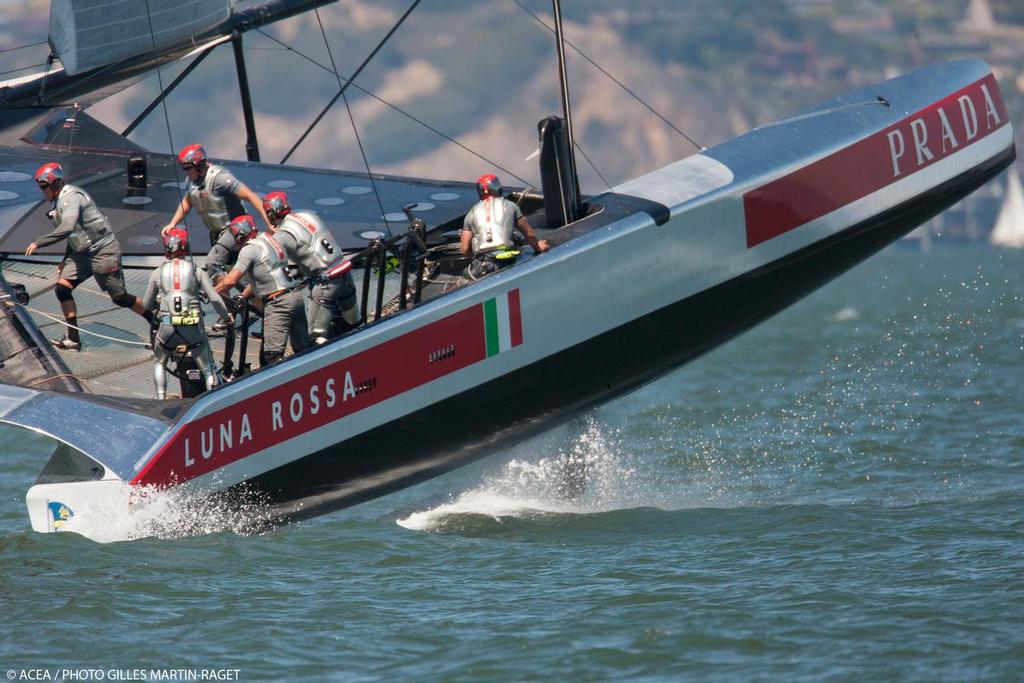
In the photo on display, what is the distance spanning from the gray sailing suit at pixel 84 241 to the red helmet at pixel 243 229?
915mm

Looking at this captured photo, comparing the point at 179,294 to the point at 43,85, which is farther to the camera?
the point at 43,85

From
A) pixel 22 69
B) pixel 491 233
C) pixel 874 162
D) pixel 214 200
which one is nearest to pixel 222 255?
pixel 214 200

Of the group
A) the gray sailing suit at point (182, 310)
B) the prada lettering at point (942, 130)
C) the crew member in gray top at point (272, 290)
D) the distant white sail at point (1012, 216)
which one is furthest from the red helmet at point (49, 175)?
the distant white sail at point (1012, 216)

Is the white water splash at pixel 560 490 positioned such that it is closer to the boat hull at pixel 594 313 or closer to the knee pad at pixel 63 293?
the boat hull at pixel 594 313

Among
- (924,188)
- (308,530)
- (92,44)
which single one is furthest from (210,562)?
(924,188)

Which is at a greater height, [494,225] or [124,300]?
[494,225]

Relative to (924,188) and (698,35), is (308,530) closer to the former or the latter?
(924,188)

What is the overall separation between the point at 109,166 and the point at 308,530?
382cm

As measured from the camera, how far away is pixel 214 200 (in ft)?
31.9

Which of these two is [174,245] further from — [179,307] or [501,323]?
[501,323]

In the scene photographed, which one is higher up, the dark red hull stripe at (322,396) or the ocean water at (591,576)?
the dark red hull stripe at (322,396)

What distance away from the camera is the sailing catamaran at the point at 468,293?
8.16m

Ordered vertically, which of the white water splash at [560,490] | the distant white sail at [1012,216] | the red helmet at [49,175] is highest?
the distant white sail at [1012,216]

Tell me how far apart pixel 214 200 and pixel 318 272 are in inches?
54.2
